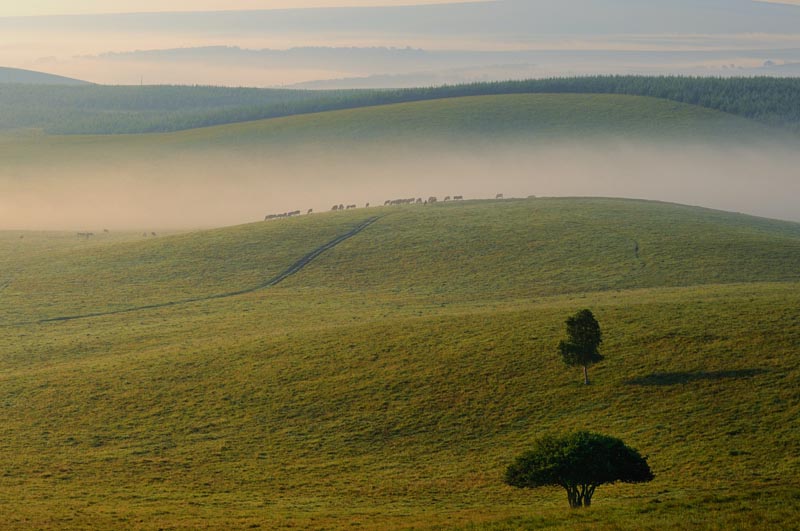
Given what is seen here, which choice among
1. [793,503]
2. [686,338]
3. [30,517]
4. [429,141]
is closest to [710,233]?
[686,338]

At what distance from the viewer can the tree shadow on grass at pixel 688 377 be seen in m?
48.0

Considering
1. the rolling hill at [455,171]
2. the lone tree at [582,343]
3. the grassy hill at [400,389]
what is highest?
the rolling hill at [455,171]

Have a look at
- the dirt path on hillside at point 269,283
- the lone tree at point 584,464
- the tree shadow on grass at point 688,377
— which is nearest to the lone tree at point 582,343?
the tree shadow on grass at point 688,377

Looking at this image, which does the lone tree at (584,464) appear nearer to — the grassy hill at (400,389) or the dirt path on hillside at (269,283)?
the grassy hill at (400,389)

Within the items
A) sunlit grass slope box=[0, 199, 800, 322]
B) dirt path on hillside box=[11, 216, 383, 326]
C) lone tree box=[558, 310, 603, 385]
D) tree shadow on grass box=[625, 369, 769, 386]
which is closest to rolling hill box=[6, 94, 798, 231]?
sunlit grass slope box=[0, 199, 800, 322]

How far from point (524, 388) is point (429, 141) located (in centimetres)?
14587

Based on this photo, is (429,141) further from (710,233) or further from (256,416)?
(256,416)

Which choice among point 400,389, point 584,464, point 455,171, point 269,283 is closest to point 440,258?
A: point 269,283

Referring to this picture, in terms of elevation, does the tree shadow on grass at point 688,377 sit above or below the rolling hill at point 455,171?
below

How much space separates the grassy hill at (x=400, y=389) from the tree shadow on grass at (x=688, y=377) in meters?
0.16

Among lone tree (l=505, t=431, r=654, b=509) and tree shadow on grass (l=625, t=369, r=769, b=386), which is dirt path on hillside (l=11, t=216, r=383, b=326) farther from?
lone tree (l=505, t=431, r=654, b=509)

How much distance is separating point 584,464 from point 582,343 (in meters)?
16.5

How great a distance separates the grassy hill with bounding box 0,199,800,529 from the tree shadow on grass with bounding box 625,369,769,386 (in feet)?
0.53

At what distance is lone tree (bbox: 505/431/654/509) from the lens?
33281 mm
